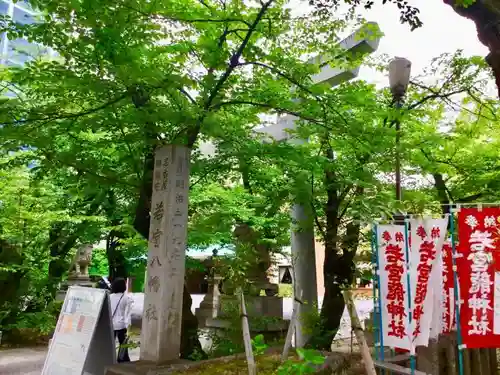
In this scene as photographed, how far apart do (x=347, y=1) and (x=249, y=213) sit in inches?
248

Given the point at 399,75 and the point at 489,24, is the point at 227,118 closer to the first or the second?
the point at 399,75

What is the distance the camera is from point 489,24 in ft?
15.5

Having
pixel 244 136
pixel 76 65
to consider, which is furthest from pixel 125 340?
pixel 76 65

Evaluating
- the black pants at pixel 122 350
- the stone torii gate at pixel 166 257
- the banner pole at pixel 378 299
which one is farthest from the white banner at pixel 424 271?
the black pants at pixel 122 350

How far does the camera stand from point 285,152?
7.24 meters

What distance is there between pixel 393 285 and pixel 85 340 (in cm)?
467

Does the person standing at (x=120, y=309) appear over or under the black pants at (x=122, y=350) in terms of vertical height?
over

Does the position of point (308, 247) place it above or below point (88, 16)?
below

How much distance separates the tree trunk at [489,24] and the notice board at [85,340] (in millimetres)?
6220

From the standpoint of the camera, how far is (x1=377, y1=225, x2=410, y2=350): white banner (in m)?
5.54

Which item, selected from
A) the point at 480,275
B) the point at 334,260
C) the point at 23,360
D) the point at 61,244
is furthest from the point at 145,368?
the point at 61,244

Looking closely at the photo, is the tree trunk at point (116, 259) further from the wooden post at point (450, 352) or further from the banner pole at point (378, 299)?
the wooden post at point (450, 352)

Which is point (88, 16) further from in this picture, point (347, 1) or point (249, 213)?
point (249, 213)

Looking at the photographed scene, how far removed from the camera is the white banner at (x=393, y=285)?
554cm
